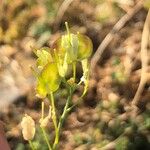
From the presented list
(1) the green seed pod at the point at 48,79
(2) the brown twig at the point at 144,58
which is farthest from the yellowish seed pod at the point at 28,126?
(2) the brown twig at the point at 144,58

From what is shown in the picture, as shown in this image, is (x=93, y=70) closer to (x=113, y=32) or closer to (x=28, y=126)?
(x=113, y=32)

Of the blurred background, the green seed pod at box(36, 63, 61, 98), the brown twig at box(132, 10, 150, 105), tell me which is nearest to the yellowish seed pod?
the green seed pod at box(36, 63, 61, 98)

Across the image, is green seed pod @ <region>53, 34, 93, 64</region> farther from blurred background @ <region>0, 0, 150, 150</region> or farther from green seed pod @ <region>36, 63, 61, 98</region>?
blurred background @ <region>0, 0, 150, 150</region>

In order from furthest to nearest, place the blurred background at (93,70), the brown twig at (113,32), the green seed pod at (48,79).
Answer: the brown twig at (113,32) → the blurred background at (93,70) → the green seed pod at (48,79)

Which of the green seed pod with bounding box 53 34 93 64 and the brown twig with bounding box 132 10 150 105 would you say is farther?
the brown twig with bounding box 132 10 150 105

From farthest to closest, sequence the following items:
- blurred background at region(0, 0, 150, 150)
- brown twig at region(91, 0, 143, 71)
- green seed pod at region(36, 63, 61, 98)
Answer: brown twig at region(91, 0, 143, 71) → blurred background at region(0, 0, 150, 150) → green seed pod at region(36, 63, 61, 98)

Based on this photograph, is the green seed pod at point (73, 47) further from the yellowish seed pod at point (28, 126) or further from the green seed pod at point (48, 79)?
the yellowish seed pod at point (28, 126)

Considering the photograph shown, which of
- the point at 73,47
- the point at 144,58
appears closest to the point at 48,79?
the point at 73,47

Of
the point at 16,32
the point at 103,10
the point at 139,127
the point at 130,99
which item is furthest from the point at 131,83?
the point at 16,32
